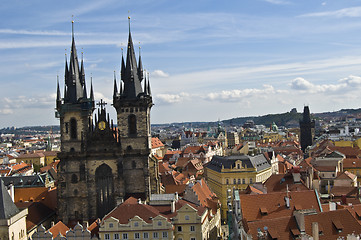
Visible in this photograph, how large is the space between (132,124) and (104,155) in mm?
7551

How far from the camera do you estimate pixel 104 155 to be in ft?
→ 269

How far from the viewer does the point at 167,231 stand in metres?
58.8

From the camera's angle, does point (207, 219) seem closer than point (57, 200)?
Yes

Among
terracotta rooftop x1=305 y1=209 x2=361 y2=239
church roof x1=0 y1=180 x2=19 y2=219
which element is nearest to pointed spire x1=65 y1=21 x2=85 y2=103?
church roof x1=0 y1=180 x2=19 y2=219

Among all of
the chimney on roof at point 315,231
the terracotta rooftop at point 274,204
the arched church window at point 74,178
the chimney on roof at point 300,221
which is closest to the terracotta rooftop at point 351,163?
the terracotta rooftop at point 274,204

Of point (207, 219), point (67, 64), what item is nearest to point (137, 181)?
point (207, 219)

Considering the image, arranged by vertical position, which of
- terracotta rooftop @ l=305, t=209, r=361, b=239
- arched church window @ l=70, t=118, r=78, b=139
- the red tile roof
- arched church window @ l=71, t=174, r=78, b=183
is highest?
arched church window @ l=70, t=118, r=78, b=139

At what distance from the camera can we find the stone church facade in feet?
267

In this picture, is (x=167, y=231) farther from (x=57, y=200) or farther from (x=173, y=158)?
(x=173, y=158)

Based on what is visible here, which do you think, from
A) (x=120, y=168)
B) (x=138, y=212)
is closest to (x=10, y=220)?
(x=138, y=212)

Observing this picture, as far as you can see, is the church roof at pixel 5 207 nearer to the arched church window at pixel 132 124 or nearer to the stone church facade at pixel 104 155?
the stone church facade at pixel 104 155

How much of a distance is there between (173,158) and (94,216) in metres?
94.3

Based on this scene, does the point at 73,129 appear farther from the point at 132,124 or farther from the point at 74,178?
the point at 132,124

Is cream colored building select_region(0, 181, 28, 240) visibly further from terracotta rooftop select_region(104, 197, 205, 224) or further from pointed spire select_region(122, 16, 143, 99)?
pointed spire select_region(122, 16, 143, 99)
